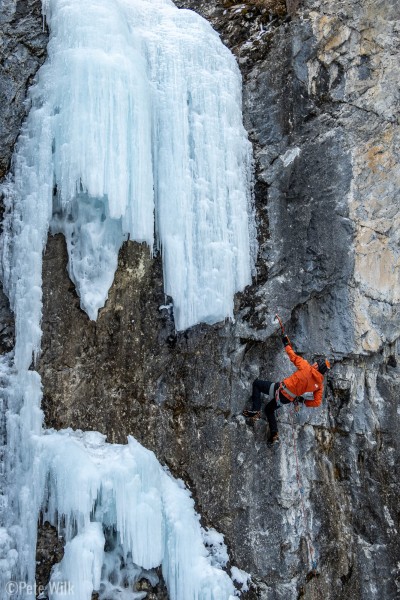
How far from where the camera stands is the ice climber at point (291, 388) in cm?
565

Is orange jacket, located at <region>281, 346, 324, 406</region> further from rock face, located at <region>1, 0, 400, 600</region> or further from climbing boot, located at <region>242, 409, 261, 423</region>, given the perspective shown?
rock face, located at <region>1, 0, 400, 600</region>

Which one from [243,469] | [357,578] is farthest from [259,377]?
[357,578]

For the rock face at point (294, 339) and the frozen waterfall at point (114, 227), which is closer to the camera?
the frozen waterfall at point (114, 227)

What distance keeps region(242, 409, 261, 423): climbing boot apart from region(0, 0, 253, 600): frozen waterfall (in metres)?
0.94

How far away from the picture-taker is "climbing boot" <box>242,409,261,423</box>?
19.6 ft

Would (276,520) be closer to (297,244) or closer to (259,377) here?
(259,377)

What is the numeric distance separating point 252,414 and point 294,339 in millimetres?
952

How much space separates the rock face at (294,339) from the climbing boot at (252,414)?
78 mm

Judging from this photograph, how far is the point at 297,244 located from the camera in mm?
6449

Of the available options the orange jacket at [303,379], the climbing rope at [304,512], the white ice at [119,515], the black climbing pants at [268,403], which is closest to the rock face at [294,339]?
the climbing rope at [304,512]

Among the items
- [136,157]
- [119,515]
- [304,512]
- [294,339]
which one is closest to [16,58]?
[136,157]

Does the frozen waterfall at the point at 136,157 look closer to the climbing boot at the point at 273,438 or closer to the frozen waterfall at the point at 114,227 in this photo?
the frozen waterfall at the point at 114,227

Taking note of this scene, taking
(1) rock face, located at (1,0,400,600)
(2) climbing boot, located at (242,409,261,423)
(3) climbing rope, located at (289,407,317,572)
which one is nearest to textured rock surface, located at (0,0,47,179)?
(1) rock face, located at (1,0,400,600)

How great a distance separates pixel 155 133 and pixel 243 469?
3419 millimetres
